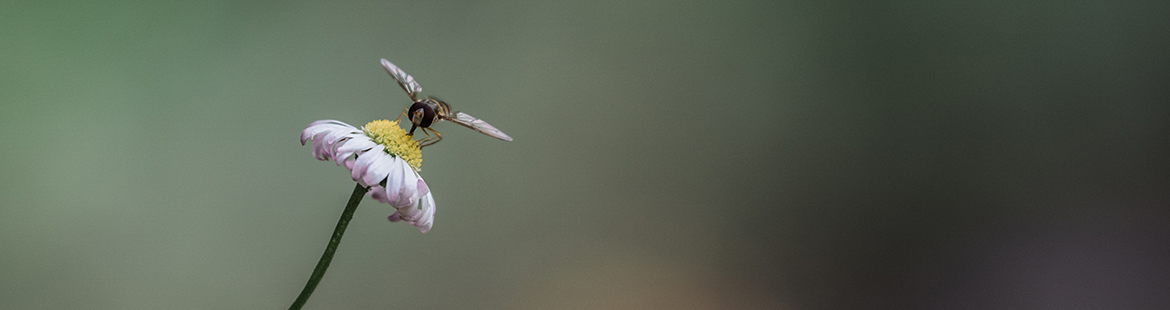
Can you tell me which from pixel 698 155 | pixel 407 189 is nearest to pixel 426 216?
pixel 407 189

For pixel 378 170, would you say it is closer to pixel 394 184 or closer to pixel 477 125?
pixel 394 184

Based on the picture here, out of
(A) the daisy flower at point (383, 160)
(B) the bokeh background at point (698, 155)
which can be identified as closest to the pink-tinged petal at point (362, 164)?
(A) the daisy flower at point (383, 160)

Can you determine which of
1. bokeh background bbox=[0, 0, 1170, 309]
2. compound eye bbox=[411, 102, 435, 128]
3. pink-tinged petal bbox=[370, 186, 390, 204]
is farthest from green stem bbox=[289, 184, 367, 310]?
bokeh background bbox=[0, 0, 1170, 309]

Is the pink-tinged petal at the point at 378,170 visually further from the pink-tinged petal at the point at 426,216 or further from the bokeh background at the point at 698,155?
the bokeh background at the point at 698,155

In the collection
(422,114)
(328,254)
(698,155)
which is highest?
(698,155)

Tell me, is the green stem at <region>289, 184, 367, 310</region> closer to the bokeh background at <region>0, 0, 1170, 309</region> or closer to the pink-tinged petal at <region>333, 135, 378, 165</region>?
the pink-tinged petal at <region>333, 135, 378, 165</region>

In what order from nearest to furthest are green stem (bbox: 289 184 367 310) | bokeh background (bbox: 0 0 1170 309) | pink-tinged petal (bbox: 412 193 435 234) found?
green stem (bbox: 289 184 367 310) < pink-tinged petal (bbox: 412 193 435 234) < bokeh background (bbox: 0 0 1170 309)

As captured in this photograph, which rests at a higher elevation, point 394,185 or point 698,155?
point 698,155
